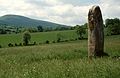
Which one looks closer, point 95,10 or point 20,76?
point 20,76

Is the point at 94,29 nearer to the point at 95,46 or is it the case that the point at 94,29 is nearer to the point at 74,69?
the point at 95,46

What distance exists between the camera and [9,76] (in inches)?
312

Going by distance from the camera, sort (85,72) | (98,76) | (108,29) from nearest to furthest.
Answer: (98,76) < (85,72) < (108,29)

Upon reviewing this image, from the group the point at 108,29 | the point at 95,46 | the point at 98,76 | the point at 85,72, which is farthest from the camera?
the point at 108,29

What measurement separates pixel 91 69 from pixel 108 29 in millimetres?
101365

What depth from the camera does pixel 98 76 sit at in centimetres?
759

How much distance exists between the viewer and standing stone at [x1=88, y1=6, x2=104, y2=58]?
18406 millimetres

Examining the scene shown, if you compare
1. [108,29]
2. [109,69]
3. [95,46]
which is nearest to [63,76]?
[109,69]

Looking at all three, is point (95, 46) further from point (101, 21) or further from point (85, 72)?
point (85, 72)

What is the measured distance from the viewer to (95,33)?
18.4 m

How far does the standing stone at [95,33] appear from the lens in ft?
60.4

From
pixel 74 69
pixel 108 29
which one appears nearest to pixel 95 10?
pixel 74 69

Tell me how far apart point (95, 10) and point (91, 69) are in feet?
34.5

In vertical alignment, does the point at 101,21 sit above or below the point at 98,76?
above
